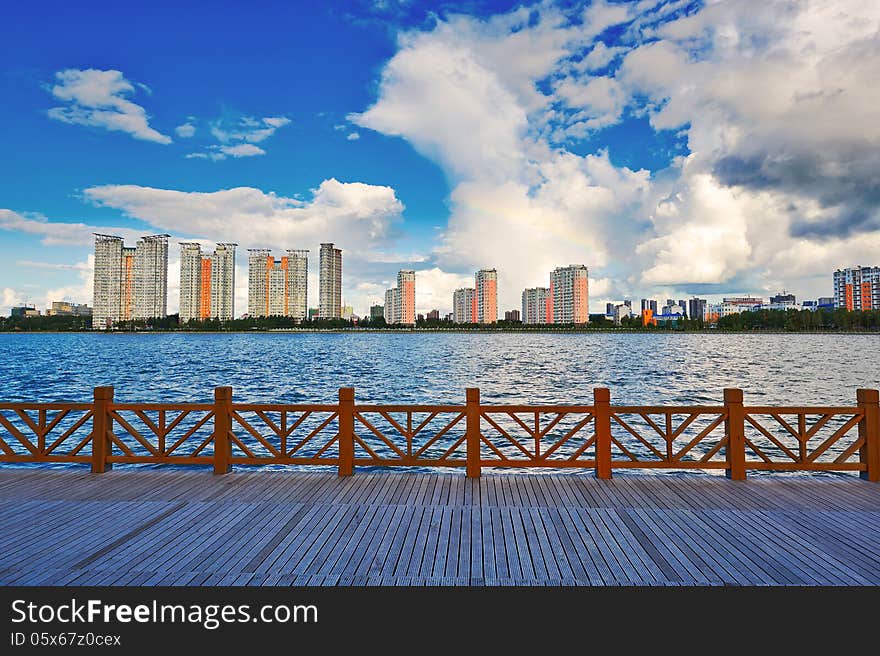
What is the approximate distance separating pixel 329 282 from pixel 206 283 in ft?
131

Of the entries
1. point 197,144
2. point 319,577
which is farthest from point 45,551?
point 197,144

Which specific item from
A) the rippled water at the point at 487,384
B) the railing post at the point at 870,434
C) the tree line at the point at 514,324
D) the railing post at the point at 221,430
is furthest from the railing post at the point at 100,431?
the tree line at the point at 514,324

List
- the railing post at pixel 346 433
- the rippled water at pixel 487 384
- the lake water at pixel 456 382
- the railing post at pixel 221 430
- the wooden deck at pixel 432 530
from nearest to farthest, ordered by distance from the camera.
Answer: the wooden deck at pixel 432 530 < the railing post at pixel 346 433 < the railing post at pixel 221 430 < the rippled water at pixel 487 384 < the lake water at pixel 456 382

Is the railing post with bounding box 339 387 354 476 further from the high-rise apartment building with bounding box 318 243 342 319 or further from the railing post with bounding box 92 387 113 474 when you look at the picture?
the high-rise apartment building with bounding box 318 243 342 319

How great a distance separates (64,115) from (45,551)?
68264 millimetres

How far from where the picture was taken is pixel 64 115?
5638 cm

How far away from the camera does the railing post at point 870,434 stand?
7.80m

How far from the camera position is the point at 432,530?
573 cm

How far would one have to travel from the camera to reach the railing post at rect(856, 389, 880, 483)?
780cm

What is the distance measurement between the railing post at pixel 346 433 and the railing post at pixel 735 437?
229 inches

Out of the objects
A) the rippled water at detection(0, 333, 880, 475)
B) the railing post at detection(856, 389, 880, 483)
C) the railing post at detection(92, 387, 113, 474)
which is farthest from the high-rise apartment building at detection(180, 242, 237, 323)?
the railing post at detection(856, 389, 880, 483)

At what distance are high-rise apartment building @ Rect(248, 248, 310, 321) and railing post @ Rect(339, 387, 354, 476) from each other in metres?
176

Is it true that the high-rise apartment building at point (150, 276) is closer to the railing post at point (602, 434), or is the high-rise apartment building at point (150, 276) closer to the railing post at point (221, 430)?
the railing post at point (221, 430)

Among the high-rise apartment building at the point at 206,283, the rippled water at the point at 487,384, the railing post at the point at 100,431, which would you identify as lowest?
the rippled water at the point at 487,384
